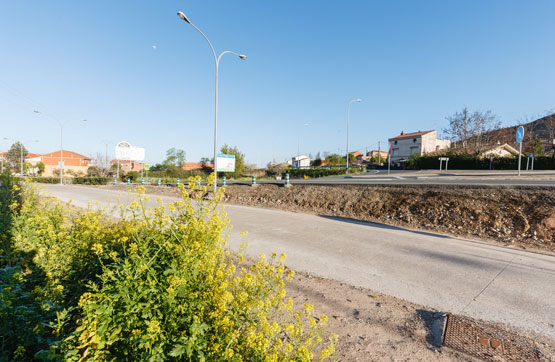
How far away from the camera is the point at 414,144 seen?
58.0 m

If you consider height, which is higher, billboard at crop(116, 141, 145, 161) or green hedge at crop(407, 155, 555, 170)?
billboard at crop(116, 141, 145, 161)

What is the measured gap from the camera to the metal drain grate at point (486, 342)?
2.48m

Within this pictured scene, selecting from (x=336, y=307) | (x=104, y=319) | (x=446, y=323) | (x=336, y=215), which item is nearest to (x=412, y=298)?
(x=446, y=323)

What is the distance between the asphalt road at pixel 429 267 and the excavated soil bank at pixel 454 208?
968 mm

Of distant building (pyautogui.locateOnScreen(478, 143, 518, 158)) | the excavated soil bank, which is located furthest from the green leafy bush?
the excavated soil bank

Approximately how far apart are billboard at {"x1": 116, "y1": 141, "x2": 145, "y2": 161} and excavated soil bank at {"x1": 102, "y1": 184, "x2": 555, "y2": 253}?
132 feet

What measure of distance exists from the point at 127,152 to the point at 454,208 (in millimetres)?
47284

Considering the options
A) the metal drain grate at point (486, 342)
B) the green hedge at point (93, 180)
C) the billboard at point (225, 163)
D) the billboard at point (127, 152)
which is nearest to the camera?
the metal drain grate at point (486, 342)

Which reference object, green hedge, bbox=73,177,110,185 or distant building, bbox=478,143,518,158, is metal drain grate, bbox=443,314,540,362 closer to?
green hedge, bbox=73,177,110,185

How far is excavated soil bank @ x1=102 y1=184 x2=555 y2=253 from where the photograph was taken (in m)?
6.90

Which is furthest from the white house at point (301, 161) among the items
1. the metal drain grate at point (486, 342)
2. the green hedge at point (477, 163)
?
the metal drain grate at point (486, 342)

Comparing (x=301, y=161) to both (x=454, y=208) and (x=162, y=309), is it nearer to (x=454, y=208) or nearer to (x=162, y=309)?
(x=454, y=208)

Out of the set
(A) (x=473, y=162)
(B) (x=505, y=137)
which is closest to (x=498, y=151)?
(B) (x=505, y=137)

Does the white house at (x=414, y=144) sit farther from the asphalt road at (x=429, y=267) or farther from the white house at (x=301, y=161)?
the asphalt road at (x=429, y=267)
